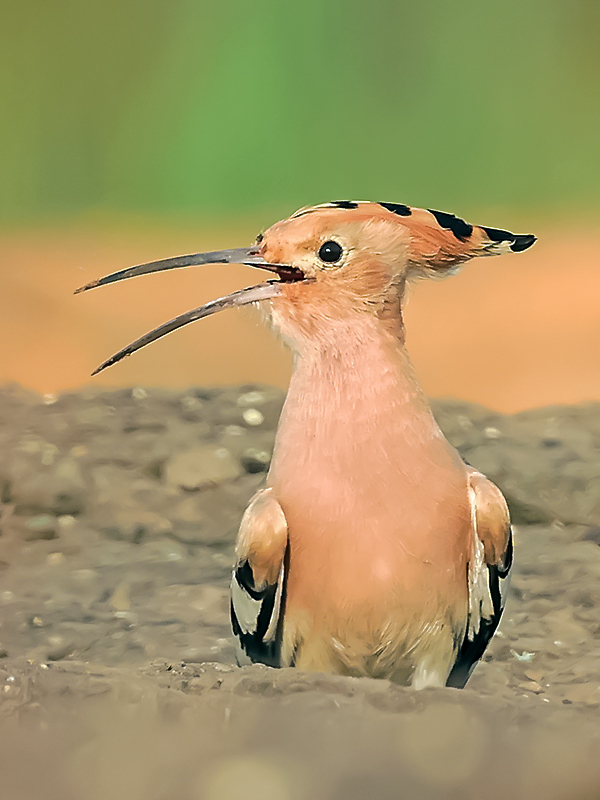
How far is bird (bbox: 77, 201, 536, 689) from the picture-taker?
1193 mm

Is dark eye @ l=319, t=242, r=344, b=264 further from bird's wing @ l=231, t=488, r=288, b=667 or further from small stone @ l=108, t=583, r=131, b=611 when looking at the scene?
small stone @ l=108, t=583, r=131, b=611

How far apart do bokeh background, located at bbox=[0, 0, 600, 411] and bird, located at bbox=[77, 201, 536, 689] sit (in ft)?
3.16

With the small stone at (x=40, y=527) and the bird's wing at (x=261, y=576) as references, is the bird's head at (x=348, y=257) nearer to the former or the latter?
the bird's wing at (x=261, y=576)

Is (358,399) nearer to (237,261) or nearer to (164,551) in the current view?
(237,261)

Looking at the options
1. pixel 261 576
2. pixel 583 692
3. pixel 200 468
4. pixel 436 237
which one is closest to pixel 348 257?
pixel 436 237

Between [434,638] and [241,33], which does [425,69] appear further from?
[434,638]

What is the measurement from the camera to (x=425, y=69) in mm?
2305

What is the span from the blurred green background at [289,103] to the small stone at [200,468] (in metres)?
0.61

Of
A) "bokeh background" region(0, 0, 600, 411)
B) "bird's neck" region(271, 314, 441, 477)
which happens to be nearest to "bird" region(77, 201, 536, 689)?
"bird's neck" region(271, 314, 441, 477)

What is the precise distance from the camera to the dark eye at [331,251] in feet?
3.93

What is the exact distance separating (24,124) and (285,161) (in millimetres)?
655

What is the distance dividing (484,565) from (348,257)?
452 mm

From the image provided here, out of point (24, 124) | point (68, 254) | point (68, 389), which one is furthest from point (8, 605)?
point (24, 124)

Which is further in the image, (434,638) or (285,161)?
(285,161)
